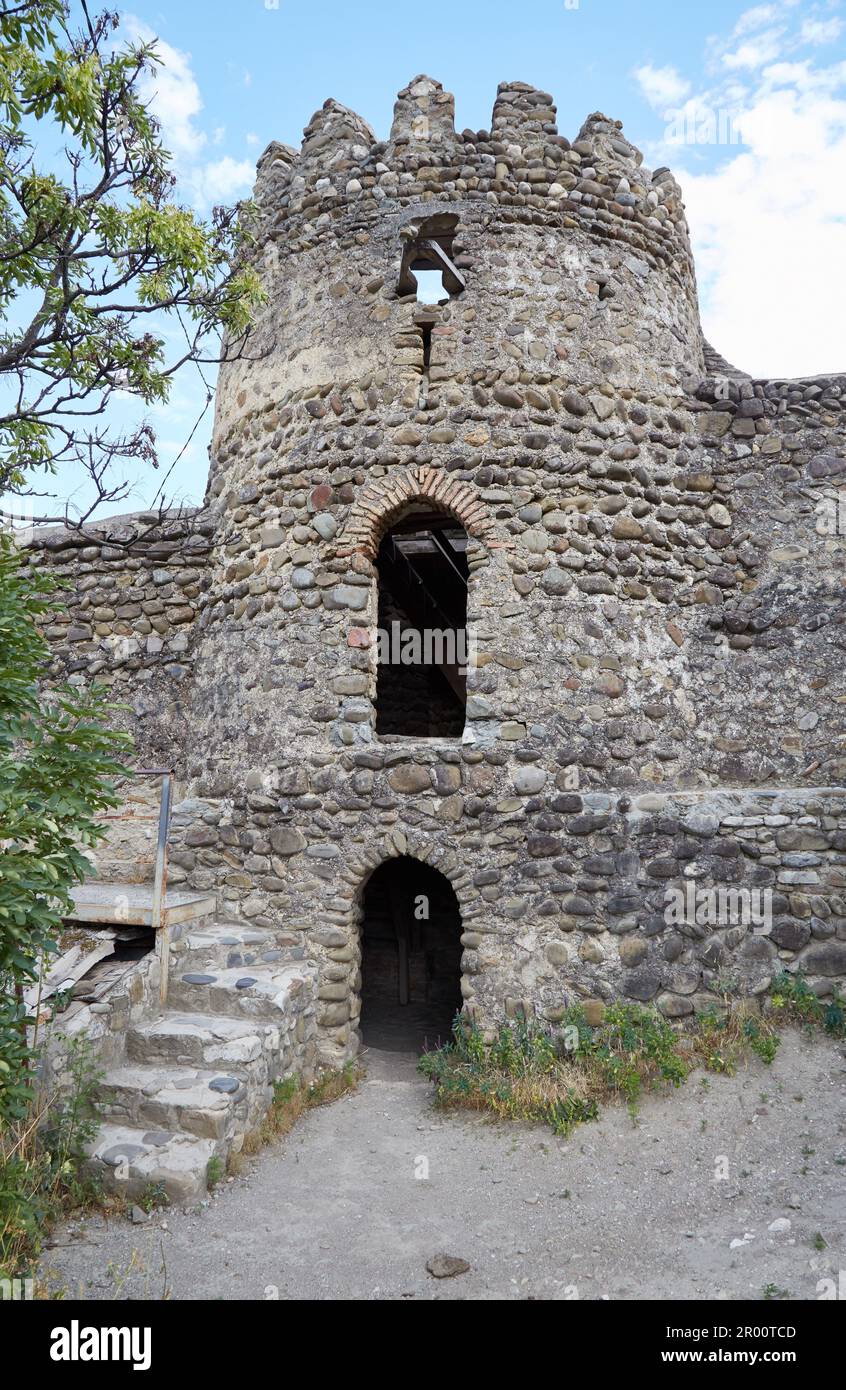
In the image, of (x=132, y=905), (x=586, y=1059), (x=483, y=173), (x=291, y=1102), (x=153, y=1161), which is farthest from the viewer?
(x=483, y=173)

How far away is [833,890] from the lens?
6438mm

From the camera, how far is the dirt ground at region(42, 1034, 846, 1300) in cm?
412

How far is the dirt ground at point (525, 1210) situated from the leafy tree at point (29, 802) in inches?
48.1

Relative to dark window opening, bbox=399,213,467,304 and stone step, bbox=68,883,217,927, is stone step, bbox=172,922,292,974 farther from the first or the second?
dark window opening, bbox=399,213,467,304

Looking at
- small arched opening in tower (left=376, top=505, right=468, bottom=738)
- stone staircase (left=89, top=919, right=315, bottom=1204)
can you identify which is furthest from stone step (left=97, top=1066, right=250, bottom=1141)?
small arched opening in tower (left=376, top=505, right=468, bottom=738)

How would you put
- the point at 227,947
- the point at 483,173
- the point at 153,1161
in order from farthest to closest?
1. the point at 483,173
2. the point at 227,947
3. the point at 153,1161

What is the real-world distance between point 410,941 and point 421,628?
3.77 meters

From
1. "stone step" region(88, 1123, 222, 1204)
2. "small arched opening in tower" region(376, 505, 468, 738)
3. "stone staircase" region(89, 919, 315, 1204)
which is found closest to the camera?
"stone step" region(88, 1123, 222, 1204)

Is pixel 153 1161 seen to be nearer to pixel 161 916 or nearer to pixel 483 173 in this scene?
pixel 161 916

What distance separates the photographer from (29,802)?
3814 mm

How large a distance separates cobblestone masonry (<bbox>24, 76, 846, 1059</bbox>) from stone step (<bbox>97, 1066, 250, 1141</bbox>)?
4.34 feet

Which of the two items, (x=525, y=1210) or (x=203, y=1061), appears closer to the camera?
(x=525, y=1210)

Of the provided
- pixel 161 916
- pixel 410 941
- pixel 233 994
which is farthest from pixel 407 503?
pixel 410 941

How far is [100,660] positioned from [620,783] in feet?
A: 16.7
